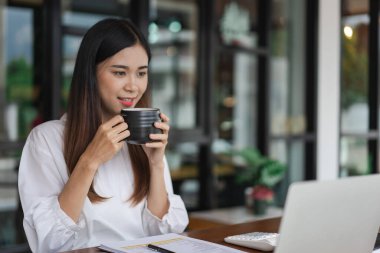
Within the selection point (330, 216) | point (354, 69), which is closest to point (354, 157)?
point (354, 69)

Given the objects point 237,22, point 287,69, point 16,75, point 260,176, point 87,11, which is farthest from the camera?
point 287,69

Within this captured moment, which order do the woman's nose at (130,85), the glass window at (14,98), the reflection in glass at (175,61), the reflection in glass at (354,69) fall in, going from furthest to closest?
1. the reflection in glass at (354,69)
2. the reflection in glass at (175,61)
3. the glass window at (14,98)
4. the woman's nose at (130,85)

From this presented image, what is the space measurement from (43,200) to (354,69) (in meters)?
4.16

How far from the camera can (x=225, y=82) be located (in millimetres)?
4227

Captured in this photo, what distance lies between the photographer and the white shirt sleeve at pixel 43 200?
1559mm

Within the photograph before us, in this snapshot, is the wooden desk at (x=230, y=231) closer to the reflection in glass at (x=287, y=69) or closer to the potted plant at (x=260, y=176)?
the potted plant at (x=260, y=176)

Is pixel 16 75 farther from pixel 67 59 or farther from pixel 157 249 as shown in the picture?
pixel 157 249

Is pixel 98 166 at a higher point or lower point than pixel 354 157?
higher

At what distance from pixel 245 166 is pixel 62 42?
1718 mm

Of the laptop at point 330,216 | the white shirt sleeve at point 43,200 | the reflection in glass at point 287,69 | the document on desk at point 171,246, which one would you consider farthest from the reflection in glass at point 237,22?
the laptop at point 330,216

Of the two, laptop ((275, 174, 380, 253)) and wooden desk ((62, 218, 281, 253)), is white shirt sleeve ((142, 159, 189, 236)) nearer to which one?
wooden desk ((62, 218, 281, 253))

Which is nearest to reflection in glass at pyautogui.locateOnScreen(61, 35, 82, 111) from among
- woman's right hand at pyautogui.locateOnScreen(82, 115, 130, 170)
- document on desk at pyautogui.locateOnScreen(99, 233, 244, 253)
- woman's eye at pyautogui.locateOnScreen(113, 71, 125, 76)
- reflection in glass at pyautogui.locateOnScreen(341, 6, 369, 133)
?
woman's eye at pyautogui.locateOnScreen(113, 71, 125, 76)

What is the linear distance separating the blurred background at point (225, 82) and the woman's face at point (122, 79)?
1.34m

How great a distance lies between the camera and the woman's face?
173 cm
